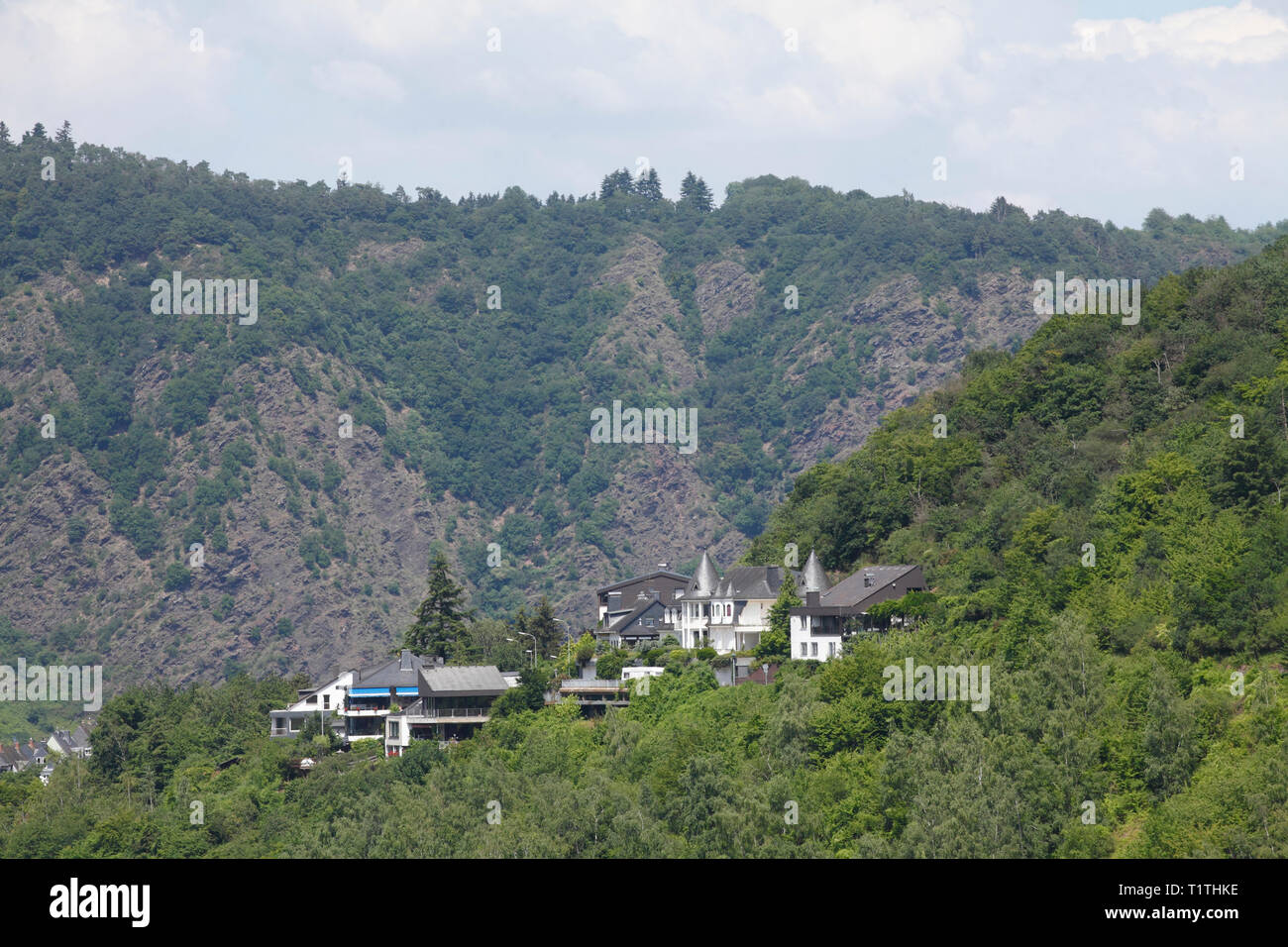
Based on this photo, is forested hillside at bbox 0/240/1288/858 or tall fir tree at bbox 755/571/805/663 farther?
tall fir tree at bbox 755/571/805/663

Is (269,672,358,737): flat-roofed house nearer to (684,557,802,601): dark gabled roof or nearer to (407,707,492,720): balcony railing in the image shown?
(407,707,492,720): balcony railing

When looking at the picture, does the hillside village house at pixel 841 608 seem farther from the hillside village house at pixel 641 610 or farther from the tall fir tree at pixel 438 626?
the tall fir tree at pixel 438 626

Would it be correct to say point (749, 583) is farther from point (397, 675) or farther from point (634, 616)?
point (397, 675)

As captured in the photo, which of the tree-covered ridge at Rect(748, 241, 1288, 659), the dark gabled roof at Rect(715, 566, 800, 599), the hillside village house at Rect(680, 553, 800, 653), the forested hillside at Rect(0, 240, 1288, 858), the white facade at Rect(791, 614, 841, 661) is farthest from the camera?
the dark gabled roof at Rect(715, 566, 800, 599)

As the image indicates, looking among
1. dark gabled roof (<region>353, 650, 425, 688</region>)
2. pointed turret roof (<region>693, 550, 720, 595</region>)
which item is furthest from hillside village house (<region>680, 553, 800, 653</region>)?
dark gabled roof (<region>353, 650, 425, 688</region>)

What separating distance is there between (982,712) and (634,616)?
46.1 metres

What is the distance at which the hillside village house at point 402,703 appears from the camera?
93.9m

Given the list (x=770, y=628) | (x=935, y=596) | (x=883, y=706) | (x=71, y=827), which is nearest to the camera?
(x=883, y=706)

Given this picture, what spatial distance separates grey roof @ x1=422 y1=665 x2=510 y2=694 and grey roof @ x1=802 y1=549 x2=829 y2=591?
19.0m

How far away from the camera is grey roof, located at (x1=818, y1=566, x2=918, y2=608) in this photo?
3223 inches
